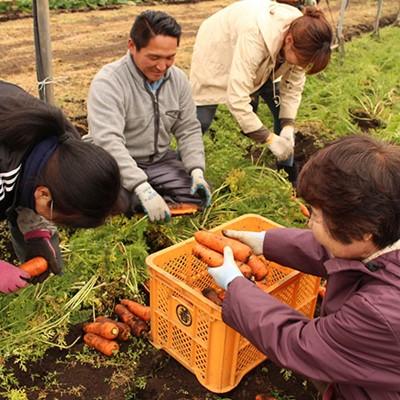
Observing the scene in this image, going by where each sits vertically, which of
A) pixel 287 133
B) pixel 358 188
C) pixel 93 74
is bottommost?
pixel 93 74

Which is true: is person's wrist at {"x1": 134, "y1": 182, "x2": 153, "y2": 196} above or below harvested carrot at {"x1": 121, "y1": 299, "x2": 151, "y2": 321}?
above

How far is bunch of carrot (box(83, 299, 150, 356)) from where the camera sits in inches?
102

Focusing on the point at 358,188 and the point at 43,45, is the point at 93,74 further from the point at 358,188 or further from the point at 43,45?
the point at 358,188

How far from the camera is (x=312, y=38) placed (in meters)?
3.16

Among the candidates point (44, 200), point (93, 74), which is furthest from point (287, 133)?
point (93, 74)

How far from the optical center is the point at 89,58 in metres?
6.91

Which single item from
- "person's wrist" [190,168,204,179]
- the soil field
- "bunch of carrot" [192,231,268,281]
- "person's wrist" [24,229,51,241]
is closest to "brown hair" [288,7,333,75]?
"person's wrist" [190,168,204,179]

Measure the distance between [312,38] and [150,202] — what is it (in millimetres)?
1332

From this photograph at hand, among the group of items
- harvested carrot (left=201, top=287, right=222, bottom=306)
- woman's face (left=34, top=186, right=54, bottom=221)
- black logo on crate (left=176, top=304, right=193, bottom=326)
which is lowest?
black logo on crate (left=176, top=304, right=193, bottom=326)

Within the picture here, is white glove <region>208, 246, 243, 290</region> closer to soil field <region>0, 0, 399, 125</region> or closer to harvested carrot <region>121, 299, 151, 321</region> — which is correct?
harvested carrot <region>121, 299, 151, 321</region>

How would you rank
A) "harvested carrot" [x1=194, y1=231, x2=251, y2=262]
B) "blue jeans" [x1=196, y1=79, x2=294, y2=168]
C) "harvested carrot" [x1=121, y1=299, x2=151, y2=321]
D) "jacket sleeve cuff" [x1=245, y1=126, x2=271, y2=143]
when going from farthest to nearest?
"blue jeans" [x1=196, y1=79, x2=294, y2=168], "jacket sleeve cuff" [x1=245, y1=126, x2=271, y2=143], "harvested carrot" [x1=121, y1=299, x2=151, y2=321], "harvested carrot" [x1=194, y1=231, x2=251, y2=262]

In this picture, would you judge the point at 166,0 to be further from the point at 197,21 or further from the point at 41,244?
the point at 41,244

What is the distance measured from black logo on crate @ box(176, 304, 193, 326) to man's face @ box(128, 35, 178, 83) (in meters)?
1.37

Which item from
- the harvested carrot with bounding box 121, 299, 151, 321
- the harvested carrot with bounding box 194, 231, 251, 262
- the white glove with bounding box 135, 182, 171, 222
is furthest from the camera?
the white glove with bounding box 135, 182, 171, 222
